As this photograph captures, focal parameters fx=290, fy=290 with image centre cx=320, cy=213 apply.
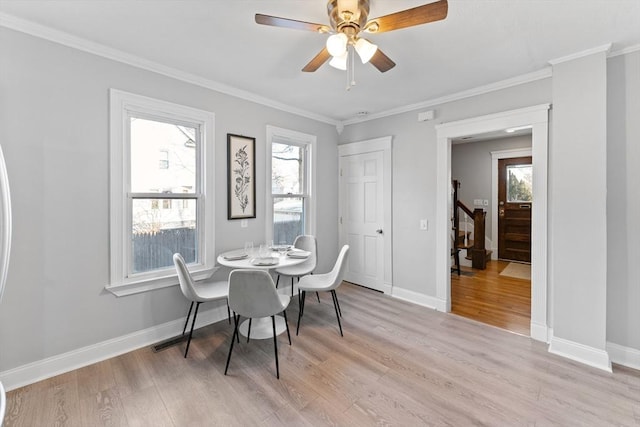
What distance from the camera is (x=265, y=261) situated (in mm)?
2623

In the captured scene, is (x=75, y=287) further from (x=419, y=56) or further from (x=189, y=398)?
(x=419, y=56)

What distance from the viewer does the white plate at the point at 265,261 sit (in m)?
2.56

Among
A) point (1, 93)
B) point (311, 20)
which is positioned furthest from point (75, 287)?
point (311, 20)

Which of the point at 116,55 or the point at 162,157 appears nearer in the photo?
the point at 116,55

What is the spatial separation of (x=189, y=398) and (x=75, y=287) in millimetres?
1285

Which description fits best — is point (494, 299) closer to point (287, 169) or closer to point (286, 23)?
Answer: point (287, 169)

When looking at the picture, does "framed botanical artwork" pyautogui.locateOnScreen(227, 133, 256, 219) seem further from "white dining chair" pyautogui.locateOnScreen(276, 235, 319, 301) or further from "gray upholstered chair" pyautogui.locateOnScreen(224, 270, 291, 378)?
"gray upholstered chair" pyautogui.locateOnScreen(224, 270, 291, 378)

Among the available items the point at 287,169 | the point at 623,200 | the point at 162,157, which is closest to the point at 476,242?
the point at 623,200

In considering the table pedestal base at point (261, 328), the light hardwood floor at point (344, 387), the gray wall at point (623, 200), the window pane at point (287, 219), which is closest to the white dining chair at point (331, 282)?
the table pedestal base at point (261, 328)

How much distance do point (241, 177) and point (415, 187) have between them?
85.0 inches

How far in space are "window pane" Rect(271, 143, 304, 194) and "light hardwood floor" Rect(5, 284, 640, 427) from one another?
1917 mm

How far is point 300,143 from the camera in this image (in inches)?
160

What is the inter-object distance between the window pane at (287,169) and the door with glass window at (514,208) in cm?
429

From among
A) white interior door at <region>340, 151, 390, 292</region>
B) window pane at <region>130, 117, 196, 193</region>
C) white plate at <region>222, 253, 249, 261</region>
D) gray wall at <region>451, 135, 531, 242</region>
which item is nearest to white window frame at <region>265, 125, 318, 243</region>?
white interior door at <region>340, 151, 390, 292</region>
